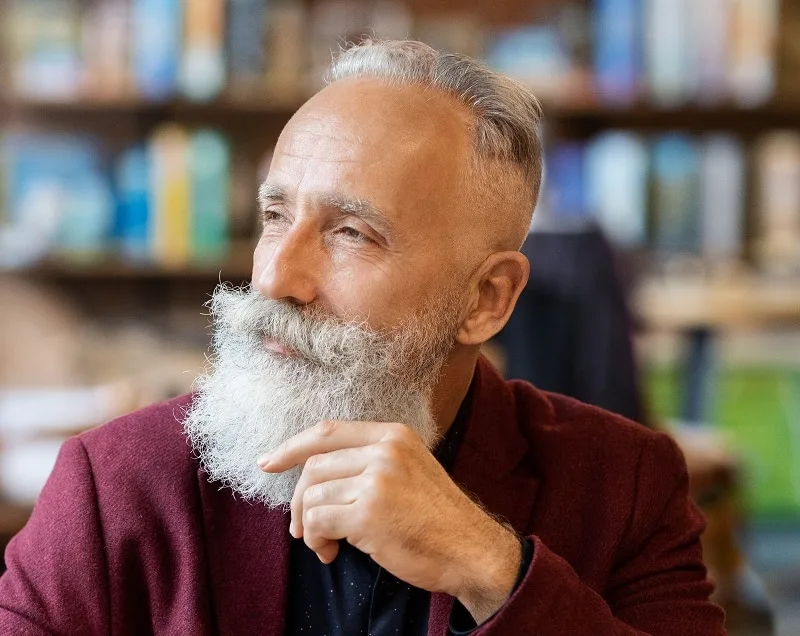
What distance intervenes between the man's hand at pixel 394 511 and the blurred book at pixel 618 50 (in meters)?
2.86

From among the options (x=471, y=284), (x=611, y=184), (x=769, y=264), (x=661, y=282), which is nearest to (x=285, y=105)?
(x=611, y=184)

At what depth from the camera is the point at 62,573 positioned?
1.21 meters

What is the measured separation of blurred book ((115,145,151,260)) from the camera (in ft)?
11.5

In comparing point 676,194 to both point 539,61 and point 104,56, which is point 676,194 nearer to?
point 539,61

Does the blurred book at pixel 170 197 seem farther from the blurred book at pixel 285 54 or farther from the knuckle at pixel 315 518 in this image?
the knuckle at pixel 315 518

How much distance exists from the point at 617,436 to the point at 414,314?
0.32m

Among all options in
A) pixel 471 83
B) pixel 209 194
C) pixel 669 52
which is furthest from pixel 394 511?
pixel 669 52

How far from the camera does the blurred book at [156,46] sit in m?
3.42

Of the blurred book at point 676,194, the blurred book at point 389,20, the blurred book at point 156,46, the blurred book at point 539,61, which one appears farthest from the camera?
the blurred book at point 676,194

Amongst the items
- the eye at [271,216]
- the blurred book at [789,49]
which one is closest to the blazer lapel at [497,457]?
the eye at [271,216]

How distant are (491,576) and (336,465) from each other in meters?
0.20

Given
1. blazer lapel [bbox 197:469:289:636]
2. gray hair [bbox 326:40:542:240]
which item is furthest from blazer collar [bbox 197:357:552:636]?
gray hair [bbox 326:40:542:240]

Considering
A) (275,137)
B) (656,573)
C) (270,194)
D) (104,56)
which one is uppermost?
(104,56)

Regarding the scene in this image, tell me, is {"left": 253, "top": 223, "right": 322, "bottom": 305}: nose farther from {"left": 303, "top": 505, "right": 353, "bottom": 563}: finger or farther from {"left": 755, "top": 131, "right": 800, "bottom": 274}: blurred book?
{"left": 755, "top": 131, "right": 800, "bottom": 274}: blurred book
